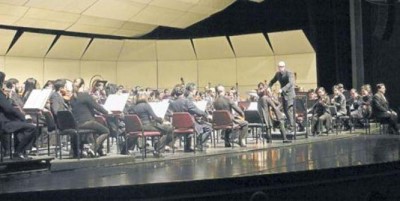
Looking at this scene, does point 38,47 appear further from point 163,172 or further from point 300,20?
point 163,172

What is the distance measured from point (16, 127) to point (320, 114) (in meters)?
8.56

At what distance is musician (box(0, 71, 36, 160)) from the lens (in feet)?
24.4

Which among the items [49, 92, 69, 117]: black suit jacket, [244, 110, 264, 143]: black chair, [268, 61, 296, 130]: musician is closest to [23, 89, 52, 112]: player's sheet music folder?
[49, 92, 69, 117]: black suit jacket

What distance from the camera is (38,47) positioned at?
71.1 feet

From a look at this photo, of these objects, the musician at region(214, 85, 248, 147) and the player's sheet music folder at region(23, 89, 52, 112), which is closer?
the player's sheet music folder at region(23, 89, 52, 112)

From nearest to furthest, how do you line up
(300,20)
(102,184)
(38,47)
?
(102,184) → (38,47) → (300,20)

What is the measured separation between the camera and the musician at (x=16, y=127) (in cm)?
745

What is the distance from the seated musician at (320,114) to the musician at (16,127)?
813 centimetres

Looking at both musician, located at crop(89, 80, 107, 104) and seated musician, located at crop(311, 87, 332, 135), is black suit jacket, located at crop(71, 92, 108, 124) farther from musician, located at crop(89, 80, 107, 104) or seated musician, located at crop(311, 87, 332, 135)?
seated musician, located at crop(311, 87, 332, 135)

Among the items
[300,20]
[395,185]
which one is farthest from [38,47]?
[395,185]

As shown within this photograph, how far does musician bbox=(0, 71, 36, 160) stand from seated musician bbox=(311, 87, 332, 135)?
813cm

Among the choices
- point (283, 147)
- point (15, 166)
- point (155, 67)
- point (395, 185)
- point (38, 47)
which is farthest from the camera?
point (155, 67)

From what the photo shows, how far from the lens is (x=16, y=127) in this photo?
7500 mm

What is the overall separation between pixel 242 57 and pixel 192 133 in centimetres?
1491
